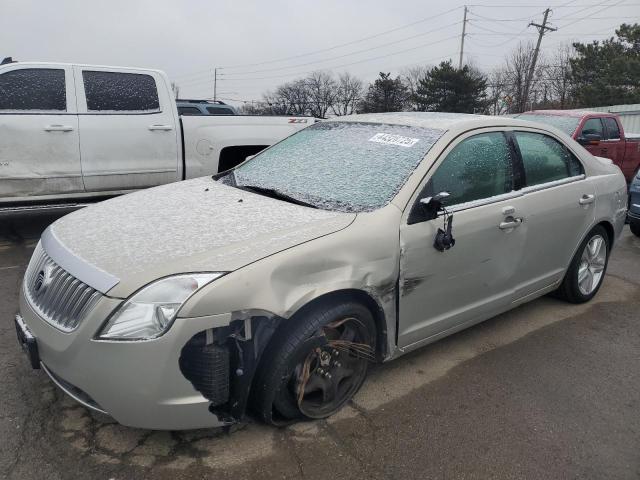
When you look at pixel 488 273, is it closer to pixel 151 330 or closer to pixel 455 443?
pixel 455 443

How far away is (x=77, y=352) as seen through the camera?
226 centimetres

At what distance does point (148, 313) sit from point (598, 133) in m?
10.9

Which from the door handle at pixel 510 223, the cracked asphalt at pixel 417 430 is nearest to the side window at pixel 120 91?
the cracked asphalt at pixel 417 430

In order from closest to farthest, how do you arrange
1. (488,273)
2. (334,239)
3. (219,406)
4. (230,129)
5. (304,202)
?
1. (219,406)
2. (334,239)
3. (304,202)
4. (488,273)
5. (230,129)

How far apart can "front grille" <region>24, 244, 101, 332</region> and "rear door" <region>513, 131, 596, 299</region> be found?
2.76 metres

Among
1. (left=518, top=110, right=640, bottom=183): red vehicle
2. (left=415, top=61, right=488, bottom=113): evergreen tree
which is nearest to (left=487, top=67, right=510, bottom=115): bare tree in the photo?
(left=415, top=61, right=488, bottom=113): evergreen tree

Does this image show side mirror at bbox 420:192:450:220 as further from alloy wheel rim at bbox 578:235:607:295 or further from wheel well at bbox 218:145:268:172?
wheel well at bbox 218:145:268:172

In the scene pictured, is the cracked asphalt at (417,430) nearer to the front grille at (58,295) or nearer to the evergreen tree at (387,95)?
the front grille at (58,295)

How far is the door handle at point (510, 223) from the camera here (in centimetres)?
341

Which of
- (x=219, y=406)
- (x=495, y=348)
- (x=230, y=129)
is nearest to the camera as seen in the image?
(x=219, y=406)

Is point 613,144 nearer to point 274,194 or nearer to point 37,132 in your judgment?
point 274,194

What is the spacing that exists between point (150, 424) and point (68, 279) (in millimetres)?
756

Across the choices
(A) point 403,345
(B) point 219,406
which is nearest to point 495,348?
(A) point 403,345

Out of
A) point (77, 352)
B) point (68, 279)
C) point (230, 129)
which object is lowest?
point (77, 352)
